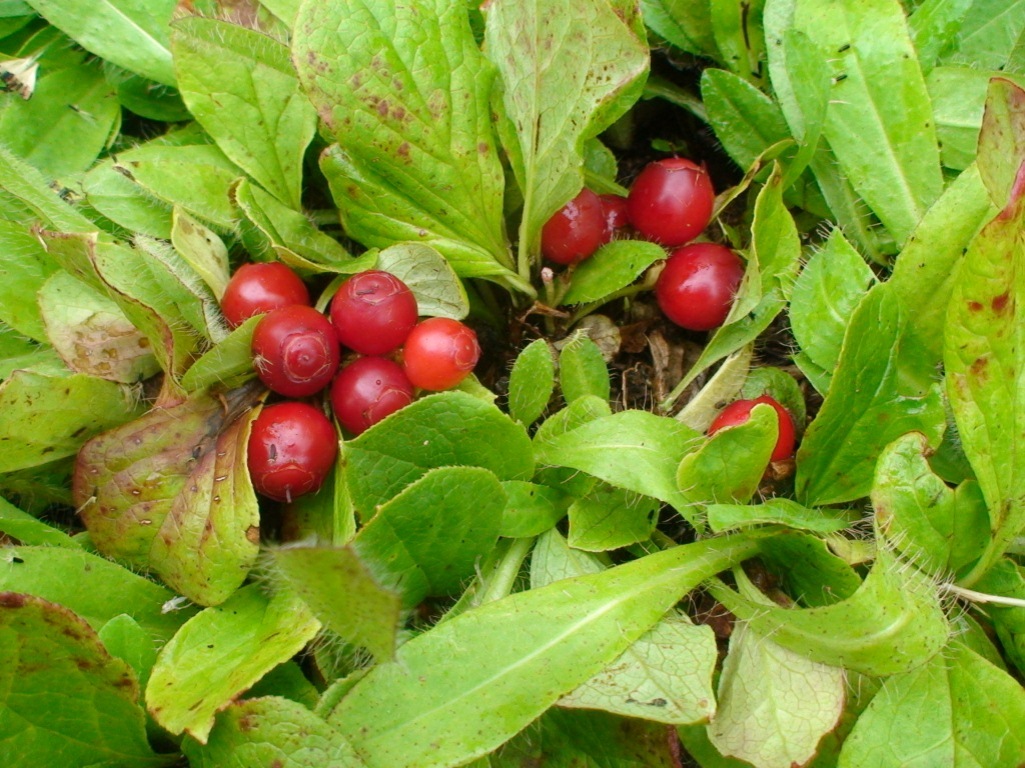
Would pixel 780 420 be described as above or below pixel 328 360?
below

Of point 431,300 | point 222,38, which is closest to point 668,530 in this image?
point 431,300

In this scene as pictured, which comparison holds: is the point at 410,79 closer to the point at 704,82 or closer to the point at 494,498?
the point at 704,82

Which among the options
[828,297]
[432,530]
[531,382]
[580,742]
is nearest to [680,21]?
[828,297]

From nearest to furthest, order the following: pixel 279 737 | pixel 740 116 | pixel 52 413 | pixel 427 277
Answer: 1. pixel 279 737
2. pixel 52 413
3. pixel 427 277
4. pixel 740 116

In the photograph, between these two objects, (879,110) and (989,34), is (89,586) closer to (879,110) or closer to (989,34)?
(879,110)

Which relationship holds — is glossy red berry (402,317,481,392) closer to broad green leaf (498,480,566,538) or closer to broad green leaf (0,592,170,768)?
broad green leaf (498,480,566,538)

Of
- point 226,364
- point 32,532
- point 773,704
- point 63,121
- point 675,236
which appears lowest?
point 773,704

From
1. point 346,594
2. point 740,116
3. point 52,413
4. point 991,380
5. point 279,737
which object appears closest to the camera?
point 346,594

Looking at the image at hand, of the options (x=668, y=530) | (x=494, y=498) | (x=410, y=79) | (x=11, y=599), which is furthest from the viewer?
(x=668, y=530)
